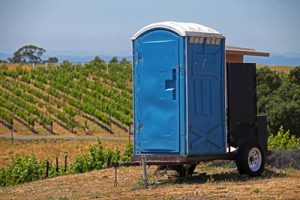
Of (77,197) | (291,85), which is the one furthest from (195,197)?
(291,85)

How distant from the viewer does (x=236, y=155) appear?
13.6 metres

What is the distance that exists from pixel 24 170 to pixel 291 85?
58.2ft

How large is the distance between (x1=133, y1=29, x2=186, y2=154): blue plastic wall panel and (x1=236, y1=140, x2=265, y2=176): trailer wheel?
1305mm

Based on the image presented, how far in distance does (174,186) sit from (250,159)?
1814mm

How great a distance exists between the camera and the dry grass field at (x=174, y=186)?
37.0ft

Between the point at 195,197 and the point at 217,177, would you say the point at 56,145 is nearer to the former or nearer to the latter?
the point at 217,177

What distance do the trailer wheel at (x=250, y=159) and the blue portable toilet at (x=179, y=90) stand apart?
36 centimetres

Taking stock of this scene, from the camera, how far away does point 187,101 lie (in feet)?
41.7

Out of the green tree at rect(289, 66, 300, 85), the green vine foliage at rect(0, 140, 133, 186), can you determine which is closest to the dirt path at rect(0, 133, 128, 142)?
the green tree at rect(289, 66, 300, 85)

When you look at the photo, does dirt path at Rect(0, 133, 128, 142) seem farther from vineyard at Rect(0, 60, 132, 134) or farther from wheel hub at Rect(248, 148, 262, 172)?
wheel hub at Rect(248, 148, 262, 172)

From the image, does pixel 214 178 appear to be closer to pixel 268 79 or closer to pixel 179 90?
pixel 179 90

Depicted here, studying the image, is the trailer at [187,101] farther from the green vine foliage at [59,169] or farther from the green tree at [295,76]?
the green tree at [295,76]

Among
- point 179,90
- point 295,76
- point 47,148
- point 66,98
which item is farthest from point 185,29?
point 66,98

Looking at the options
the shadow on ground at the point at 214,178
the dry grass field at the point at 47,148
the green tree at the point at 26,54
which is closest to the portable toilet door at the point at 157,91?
the shadow on ground at the point at 214,178
